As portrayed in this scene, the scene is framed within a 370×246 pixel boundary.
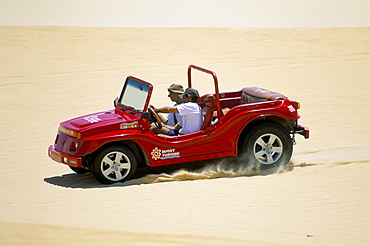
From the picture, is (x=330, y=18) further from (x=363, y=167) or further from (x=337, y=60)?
(x=363, y=167)

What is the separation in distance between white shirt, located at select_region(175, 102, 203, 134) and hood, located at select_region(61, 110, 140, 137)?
745 mm

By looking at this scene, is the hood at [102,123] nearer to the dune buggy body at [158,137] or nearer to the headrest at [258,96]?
the dune buggy body at [158,137]

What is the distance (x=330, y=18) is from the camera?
31.0 m

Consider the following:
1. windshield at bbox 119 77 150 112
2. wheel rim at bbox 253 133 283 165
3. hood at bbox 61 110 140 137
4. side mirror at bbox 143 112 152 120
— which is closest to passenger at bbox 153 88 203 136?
windshield at bbox 119 77 150 112

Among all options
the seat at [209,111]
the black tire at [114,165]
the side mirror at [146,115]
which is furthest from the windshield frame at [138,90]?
the seat at [209,111]

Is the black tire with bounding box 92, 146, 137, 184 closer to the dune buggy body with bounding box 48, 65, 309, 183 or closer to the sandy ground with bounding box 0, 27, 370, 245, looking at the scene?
the dune buggy body with bounding box 48, 65, 309, 183

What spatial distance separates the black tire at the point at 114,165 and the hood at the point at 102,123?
0.96ft

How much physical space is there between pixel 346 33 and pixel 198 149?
16.7 meters

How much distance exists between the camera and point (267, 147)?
10688mm

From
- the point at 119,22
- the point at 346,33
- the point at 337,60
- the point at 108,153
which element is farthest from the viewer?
the point at 119,22

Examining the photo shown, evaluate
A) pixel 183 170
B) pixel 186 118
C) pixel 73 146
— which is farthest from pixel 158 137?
pixel 73 146

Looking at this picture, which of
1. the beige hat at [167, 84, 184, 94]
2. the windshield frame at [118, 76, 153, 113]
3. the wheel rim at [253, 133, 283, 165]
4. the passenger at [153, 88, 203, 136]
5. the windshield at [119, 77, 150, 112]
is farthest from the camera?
the beige hat at [167, 84, 184, 94]

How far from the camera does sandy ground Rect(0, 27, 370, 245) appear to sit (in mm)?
8344

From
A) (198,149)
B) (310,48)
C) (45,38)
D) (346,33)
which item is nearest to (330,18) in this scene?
(346,33)
